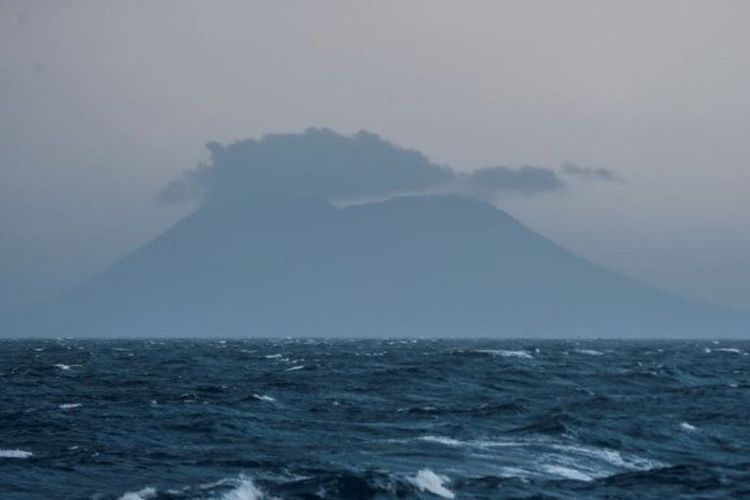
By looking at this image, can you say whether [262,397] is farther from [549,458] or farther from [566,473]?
[566,473]

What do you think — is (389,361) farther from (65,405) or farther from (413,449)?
(413,449)

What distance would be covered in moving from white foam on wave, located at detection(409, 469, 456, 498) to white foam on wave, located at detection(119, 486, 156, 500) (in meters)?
6.40

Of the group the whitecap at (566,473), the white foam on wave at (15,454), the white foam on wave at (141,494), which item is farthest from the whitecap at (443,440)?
the white foam on wave at (141,494)

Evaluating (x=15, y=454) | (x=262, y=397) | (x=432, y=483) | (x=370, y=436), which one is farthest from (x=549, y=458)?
(x=262, y=397)

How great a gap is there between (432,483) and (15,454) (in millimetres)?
12934

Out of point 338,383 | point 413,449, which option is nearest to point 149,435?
point 413,449

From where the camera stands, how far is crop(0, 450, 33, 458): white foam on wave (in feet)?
130

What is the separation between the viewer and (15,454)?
40062 millimetres

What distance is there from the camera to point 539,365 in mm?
97312

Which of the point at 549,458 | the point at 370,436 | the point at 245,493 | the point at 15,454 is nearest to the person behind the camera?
the point at 245,493

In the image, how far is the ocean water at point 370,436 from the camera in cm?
3475

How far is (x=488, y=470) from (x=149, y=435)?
1278 centimetres

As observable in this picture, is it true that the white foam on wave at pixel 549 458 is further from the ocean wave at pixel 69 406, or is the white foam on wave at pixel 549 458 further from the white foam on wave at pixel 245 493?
the ocean wave at pixel 69 406

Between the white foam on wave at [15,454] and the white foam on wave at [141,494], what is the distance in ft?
25.9
